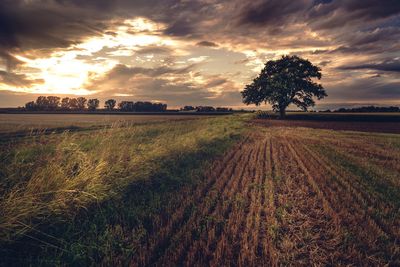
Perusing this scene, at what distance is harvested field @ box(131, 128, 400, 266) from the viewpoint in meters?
3.99

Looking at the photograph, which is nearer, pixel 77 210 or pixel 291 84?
pixel 77 210

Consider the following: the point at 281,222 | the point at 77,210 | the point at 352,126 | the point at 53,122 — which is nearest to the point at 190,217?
the point at 281,222

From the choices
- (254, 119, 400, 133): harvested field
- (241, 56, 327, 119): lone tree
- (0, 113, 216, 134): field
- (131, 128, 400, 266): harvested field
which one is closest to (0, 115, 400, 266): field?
(131, 128, 400, 266): harvested field

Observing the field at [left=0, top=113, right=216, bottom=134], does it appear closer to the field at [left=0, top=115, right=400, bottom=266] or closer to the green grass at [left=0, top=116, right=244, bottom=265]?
the green grass at [left=0, top=116, right=244, bottom=265]

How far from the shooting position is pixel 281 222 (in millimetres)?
5285

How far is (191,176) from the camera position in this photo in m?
8.41

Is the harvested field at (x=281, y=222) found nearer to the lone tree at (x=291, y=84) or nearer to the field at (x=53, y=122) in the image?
the field at (x=53, y=122)

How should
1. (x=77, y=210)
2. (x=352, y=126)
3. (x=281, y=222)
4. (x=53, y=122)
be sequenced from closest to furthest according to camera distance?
(x=77, y=210), (x=281, y=222), (x=352, y=126), (x=53, y=122)

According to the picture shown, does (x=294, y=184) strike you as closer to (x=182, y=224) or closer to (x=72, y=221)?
(x=182, y=224)

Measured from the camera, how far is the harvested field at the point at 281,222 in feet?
13.1

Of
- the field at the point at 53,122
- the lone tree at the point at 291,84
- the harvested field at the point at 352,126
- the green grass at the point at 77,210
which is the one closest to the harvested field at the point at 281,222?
the green grass at the point at 77,210

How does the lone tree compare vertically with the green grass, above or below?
above

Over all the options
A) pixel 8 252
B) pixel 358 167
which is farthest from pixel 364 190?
pixel 8 252

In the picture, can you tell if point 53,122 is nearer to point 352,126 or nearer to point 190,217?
point 190,217
